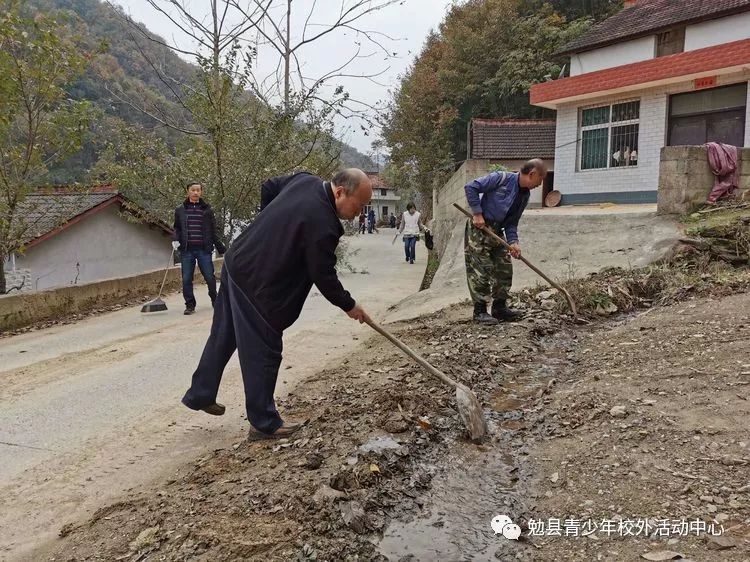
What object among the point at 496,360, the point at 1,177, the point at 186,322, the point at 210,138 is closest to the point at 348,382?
the point at 496,360

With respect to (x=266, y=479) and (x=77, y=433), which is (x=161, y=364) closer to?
(x=77, y=433)

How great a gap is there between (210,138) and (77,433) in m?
8.47

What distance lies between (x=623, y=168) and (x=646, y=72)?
7.95 feet

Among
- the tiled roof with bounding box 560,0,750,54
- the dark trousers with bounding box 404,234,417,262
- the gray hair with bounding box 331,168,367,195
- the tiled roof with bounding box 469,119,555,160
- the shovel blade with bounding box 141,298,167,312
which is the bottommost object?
the shovel blade with bounding box 141,298,167,312

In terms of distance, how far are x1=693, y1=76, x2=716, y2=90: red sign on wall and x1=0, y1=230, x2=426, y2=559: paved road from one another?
11.5 meters

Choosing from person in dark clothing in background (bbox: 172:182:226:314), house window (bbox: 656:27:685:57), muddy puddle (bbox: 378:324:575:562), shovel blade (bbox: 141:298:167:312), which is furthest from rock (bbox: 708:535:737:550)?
house window (bbox: 656:27:685:57)

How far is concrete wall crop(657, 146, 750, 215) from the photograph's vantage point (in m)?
8.41

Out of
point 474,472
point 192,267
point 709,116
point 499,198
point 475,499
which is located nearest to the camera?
point 475,499

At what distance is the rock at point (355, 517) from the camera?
102 inches

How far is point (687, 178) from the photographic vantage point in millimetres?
8445

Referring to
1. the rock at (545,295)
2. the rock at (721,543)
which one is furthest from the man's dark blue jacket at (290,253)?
the rock at (545,295)

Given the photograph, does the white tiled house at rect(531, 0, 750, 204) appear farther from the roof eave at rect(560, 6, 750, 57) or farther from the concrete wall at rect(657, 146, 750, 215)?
the concrete wall at rect(657, 146, 750, 215)

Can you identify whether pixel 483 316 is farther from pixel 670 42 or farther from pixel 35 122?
pixel 670 42

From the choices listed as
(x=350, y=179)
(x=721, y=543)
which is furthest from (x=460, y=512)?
(x=350, y=179)
